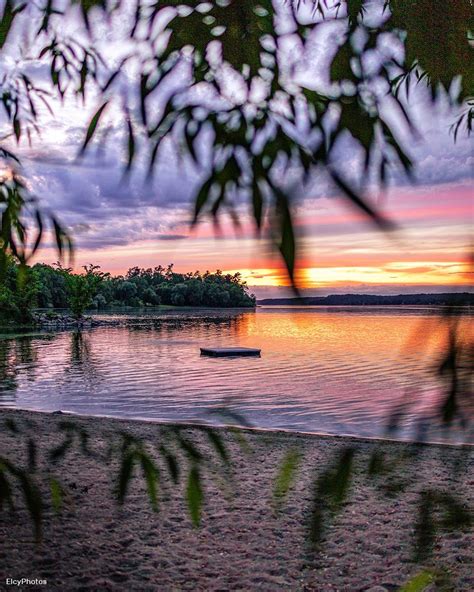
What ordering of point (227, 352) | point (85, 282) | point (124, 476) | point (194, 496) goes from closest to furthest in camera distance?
1. point (194, 496)
2. point (124, 476)
3. point (85, 282)
4. point (227, 352)

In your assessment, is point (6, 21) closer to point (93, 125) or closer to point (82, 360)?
point (93, 125)

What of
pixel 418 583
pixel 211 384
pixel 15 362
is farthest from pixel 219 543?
pixel 15 362

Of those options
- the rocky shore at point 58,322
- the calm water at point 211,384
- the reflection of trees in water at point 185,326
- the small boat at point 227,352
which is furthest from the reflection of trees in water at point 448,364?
the rocky shore at point 58,322

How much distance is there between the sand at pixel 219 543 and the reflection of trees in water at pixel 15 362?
821 cm

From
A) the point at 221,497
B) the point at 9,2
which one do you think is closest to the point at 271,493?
the point at 221,497

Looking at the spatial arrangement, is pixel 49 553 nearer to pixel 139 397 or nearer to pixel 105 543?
pixel 105 543

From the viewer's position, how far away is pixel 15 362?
16906 mm

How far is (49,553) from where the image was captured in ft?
10.1

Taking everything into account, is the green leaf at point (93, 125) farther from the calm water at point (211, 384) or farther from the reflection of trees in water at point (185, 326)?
the reflection of trees in water at point (185, 326)

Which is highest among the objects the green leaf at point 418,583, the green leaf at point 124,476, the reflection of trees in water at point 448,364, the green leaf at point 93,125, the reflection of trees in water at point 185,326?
the green leaf at point 93,125

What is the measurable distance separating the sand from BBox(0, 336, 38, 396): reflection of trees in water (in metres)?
8.21

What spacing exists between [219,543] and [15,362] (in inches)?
578

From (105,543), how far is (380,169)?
9.99ft

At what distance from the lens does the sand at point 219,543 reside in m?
2.96
